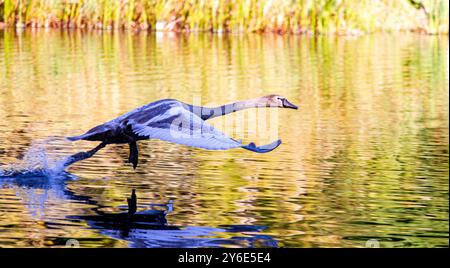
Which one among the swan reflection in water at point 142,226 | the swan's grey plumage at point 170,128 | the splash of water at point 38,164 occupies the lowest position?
the swan reflection in water at point 142,226

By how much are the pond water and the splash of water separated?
31mm

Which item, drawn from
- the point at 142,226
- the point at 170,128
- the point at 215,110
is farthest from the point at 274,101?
the point at 142,226

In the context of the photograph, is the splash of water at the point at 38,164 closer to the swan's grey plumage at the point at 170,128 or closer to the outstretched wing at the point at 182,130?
the swan's grey plumage at the point at 170,128

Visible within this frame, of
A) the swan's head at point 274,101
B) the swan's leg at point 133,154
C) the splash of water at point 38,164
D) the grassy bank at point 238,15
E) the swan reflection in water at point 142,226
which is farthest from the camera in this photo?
the grassy bank at point 238,15

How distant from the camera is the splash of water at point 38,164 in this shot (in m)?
15.8

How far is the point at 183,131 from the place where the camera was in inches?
538

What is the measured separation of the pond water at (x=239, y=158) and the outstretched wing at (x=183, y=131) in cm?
78

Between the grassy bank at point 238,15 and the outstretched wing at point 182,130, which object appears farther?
the grassy bank at point 238,15

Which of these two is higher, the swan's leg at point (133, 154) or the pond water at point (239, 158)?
the swan's leg at point (133, 154)

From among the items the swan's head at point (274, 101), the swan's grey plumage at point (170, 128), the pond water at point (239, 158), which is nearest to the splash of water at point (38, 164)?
the pond water at point (239, 158)

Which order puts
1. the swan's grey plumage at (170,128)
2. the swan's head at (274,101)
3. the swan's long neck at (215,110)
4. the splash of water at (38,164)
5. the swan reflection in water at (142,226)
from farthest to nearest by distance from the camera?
the swan's head at (274,101), the splash of water at (38,164), the swan's long neck at (215,110), the swan's grey plumage at (170,128), the swan reflection in water at (142,226)

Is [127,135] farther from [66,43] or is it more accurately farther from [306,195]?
[66,43]

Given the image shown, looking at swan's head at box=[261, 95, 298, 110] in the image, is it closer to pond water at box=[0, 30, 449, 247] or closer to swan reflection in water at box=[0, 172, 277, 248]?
pond water at box=[0, 30, 449, 247]

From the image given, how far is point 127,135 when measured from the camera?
48.7 ft
